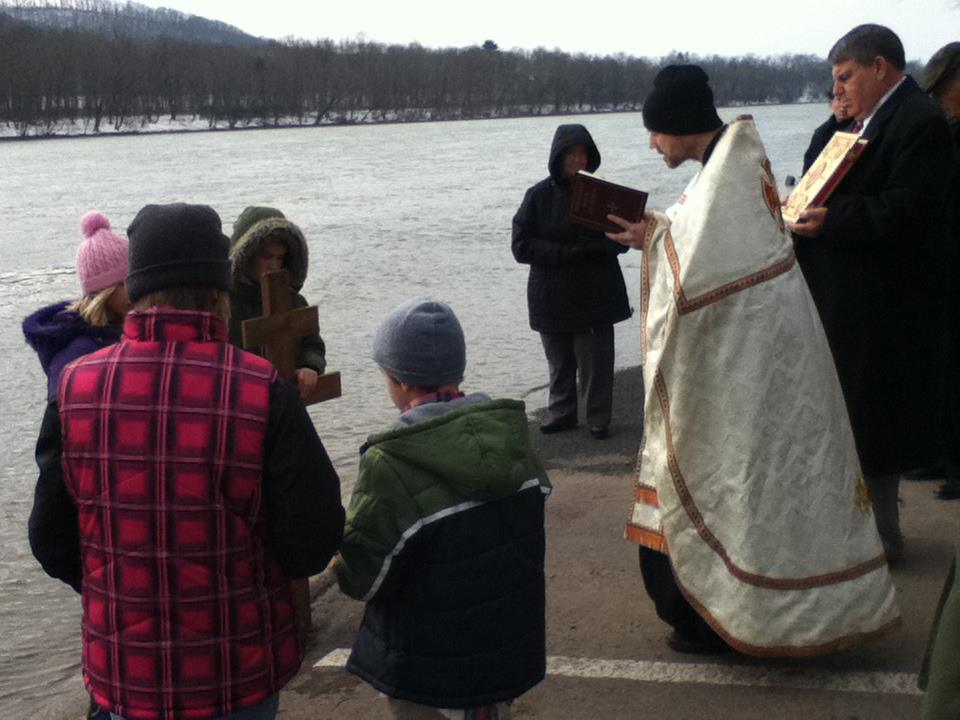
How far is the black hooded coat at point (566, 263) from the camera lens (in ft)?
24.3

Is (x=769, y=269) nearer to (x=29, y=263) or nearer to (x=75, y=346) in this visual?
(x=75, y=346)

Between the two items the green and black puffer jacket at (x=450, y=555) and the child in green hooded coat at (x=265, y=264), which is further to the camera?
the child in green hooded coat at (x=265, y=264)

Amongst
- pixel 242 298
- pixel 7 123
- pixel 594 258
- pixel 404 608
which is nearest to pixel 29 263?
pixel 594 258

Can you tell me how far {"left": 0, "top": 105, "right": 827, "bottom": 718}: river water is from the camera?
268 inches

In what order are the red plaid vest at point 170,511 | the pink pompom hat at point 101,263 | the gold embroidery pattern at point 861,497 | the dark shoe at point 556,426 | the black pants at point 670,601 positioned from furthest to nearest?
the dark shoe at point 556,426
the black pants at point 670,601
the gold embroidery pattern at point 861,497
the pink pompom hat at point 101,263
the red plaid vest at point 170,511

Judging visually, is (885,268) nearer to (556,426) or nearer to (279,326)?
(279,326)

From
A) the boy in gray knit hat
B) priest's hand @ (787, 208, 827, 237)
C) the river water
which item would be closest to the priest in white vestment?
priest's hand @ (787, 208, 827, 237)

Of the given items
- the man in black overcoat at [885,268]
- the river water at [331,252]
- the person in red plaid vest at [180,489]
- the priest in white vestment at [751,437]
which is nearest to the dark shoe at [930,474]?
the man in black overcoat at [885,268]

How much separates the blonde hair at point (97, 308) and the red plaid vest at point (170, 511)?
3.06ft

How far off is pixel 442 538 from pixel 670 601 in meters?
1.54

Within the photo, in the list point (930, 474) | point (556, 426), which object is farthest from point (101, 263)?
point (556, 426)

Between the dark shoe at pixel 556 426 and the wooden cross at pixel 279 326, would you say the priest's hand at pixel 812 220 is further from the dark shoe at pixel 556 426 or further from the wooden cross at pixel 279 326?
the dark shoe at pixel 556 426

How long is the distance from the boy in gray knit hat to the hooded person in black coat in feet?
14.7

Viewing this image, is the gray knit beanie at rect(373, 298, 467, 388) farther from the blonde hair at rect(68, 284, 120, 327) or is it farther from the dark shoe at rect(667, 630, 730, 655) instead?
the dark shoe at rect(667, 630, 730, 655)
